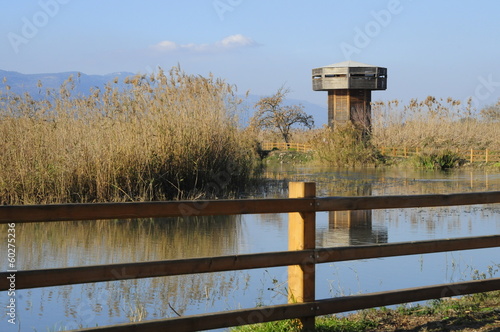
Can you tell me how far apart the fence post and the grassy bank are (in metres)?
0.26

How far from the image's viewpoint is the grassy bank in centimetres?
625

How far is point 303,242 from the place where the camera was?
594 cm

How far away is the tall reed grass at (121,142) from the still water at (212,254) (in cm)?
91

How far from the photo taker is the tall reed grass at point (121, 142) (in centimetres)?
1528

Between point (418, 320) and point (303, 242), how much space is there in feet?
5.13

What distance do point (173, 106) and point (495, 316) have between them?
12709mm

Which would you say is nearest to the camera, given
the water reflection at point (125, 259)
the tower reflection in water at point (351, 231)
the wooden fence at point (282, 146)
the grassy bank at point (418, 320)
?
the grassy bank at point (418, 320)

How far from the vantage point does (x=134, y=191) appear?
1579 centimetres

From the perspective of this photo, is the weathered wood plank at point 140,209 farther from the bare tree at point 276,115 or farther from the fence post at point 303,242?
the bare tree at point 276,115

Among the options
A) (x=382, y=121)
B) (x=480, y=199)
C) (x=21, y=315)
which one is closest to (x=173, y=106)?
(x=21, y=315)

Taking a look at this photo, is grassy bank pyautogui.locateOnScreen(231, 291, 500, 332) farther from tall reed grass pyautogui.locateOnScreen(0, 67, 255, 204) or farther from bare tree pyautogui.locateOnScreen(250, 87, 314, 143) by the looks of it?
bare tree pyautogui.locateOnScreen(250, 87, 314, 143)

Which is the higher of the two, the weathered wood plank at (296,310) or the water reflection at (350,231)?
the weathered wood plank at (296,310)

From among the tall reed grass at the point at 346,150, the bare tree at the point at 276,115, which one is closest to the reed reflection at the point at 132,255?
the tall reed grass at the point at 346,150

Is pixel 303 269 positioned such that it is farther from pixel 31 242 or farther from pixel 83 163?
pixel 83 163
